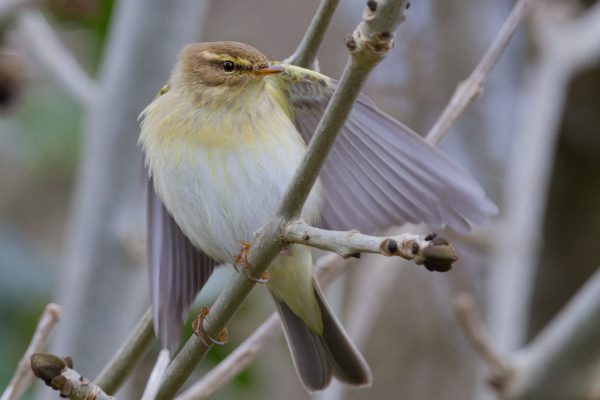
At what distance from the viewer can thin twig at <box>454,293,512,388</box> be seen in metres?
2.38

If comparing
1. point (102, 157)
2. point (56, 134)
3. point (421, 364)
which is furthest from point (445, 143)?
point (102, 157)

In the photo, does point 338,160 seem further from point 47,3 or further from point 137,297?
point 47,3

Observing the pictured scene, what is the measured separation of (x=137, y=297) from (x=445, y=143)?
7.35 feet

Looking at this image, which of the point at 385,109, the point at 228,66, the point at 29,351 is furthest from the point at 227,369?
the point at 385,109

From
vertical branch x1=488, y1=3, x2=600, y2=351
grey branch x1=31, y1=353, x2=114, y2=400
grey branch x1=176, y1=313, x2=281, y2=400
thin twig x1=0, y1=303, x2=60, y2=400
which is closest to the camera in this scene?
grey branch x1=31, y1=353, x2=114, y2=400

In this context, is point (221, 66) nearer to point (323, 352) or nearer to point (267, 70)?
point (267, 70)

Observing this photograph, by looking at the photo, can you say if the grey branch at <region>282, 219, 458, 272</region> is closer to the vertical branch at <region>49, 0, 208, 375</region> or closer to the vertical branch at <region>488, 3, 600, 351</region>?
the vertical branch at <region>49, 0, 208, 375</region>

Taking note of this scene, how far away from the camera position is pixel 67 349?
8.95ft

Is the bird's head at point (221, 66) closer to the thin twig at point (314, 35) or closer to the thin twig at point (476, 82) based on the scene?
the thin twig at point (314, 35)

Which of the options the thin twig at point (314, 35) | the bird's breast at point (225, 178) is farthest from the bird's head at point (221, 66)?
the thin twig at point (314, 35)

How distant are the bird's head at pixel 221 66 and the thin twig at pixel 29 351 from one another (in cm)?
88

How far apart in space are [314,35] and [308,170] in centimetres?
56

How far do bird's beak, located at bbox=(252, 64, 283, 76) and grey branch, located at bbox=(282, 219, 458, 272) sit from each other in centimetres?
83

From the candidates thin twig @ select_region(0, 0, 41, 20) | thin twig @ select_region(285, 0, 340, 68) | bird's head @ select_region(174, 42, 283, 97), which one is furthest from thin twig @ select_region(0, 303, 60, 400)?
thin twig @ select_region(0, 0, 41, 20)
